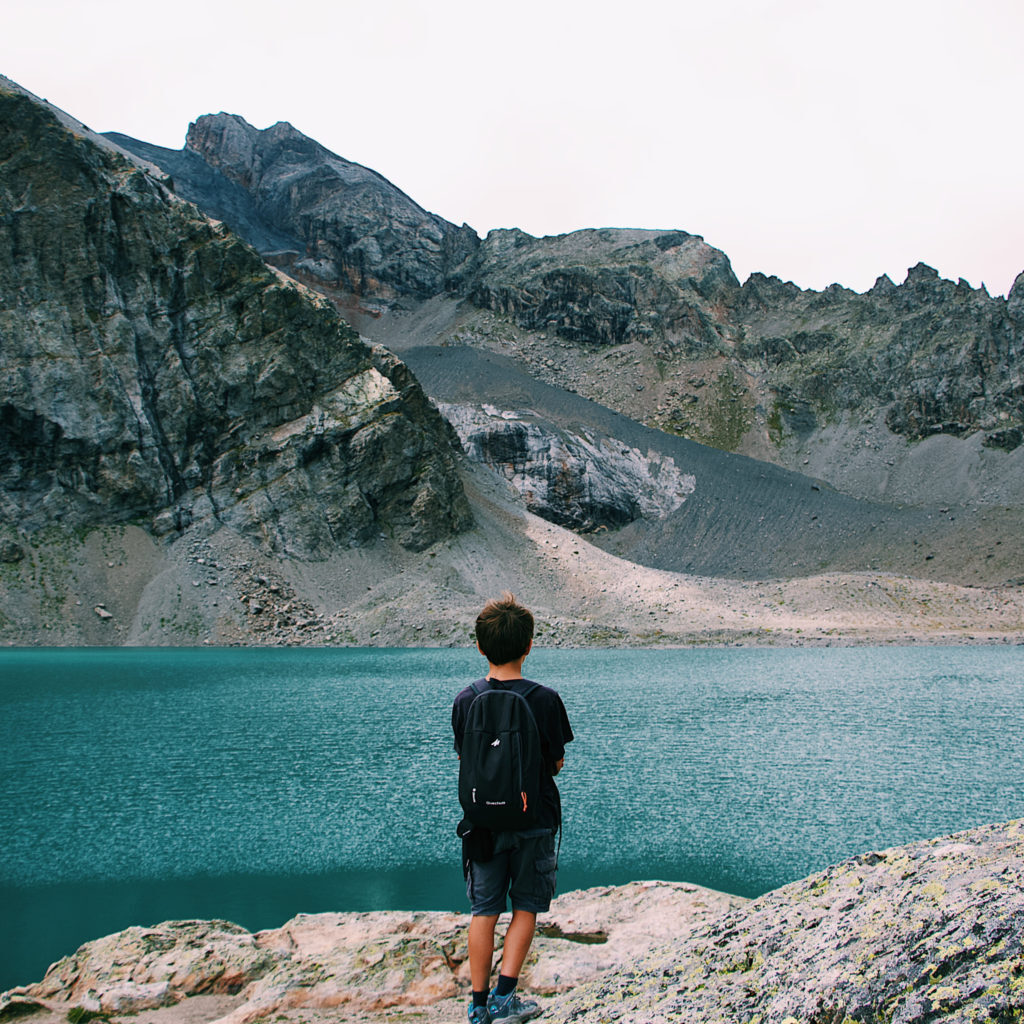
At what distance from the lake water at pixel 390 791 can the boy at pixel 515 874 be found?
5.13 meters

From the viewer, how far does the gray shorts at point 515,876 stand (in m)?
4.39

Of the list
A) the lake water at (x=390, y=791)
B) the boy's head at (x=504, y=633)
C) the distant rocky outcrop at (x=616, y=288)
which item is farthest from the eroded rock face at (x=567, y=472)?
the boy's head at (x=504, y=633)

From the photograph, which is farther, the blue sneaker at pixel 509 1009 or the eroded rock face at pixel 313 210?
the eroded rock face at pixel 313 210

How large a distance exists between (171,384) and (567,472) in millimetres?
36888

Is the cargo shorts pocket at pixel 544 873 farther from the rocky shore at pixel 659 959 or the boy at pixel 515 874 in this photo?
the rocky shore at pixel 659 959

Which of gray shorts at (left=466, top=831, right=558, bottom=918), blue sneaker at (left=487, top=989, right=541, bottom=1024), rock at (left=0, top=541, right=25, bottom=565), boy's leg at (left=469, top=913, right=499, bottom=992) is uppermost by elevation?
gray shorts at (left=466, top=831, right=558, bottom=918)

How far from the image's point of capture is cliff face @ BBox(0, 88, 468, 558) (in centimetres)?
5578

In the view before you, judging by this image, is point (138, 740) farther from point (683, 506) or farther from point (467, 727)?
point (683, 506)

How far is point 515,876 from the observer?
176 inches

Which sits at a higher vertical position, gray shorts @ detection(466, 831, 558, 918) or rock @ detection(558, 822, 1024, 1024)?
rock @ detection(558, 822, 1024, 1024)

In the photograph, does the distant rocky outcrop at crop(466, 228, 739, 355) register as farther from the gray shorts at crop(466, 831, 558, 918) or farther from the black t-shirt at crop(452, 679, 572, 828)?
the gray shorts at crop(466, 831, 558, 918)

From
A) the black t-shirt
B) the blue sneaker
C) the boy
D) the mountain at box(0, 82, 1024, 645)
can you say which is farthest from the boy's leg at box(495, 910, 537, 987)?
the mountain at box(0, 82, 1024, 645)

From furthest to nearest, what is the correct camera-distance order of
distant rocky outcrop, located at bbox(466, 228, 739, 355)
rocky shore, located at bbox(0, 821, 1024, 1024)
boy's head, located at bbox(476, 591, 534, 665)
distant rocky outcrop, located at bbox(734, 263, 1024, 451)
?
distant rocky outcrop, located at bbox(466, 228, 739, 355) < distant rocky outcrop, located at bbox(734, 263, 1024, 451) < boy's head, located at bbox(476, 591, 534, 665) < rocky shore, located at bbox(0, 821, 1024, 1024)

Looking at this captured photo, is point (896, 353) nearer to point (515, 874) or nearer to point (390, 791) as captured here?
point (390, 791)
